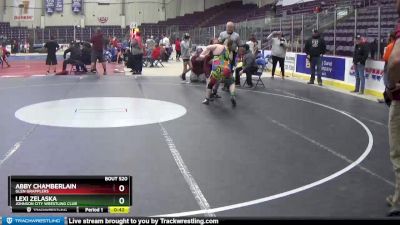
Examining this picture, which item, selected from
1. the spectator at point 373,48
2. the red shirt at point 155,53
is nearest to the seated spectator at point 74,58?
the red shirt at point 155,53

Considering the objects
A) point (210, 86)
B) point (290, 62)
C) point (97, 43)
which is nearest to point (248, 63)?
point (210, 86)

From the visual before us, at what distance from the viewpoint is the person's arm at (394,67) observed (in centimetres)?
431

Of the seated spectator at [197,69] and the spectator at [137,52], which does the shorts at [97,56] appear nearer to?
the spectator at [137,52]

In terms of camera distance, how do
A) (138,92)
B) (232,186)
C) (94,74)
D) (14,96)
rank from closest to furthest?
(232,186) < (14,96) < (138,92) < (94,74)

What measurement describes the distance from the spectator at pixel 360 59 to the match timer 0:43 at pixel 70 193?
11.7 m

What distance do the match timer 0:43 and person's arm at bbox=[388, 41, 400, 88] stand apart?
8.67 ft

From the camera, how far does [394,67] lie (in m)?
4.37

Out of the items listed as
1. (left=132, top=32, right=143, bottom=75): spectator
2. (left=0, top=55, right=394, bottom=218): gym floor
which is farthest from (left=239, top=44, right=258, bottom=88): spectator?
(left=132, top=32, right=143, bottom=75): spectator

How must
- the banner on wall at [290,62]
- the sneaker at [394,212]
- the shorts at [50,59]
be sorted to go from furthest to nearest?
the shorts at [50,59] < the banner on wall at [290,62] < the sneaker at [394,212]

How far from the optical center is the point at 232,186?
536cm

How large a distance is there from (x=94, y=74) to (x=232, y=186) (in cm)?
1553

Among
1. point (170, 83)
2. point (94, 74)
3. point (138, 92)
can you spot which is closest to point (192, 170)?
point (138, 92)

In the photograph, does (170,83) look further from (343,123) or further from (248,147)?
(248,147)

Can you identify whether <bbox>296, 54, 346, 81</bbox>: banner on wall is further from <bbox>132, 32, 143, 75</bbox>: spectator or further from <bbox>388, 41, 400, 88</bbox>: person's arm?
<bbox>388, 41, 400, 88</bbox>: person's arm
